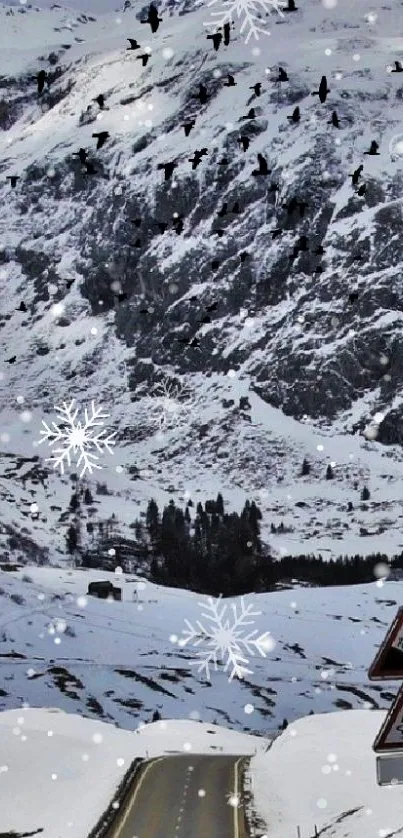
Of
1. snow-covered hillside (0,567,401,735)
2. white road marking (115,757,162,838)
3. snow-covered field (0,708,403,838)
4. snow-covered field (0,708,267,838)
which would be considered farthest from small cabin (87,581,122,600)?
white road marking (115,757,162,838)

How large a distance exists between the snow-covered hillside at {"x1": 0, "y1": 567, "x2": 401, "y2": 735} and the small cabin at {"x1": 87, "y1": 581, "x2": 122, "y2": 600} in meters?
1.66

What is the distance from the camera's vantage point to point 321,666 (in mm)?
119688

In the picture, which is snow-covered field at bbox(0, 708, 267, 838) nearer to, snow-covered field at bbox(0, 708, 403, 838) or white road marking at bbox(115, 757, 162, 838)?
snow-covered field at bbox(0, 708, 403, 838)

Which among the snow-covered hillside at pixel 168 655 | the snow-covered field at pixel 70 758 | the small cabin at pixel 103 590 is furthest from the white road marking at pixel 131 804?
the small cabin at pixel 103 590

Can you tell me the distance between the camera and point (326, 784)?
37875mm

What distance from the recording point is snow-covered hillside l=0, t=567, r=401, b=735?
103 metres

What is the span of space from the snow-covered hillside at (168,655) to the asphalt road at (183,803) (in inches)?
1828

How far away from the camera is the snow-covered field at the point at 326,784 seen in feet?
91.0

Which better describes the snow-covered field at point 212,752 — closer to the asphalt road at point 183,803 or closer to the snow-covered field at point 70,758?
the snow-covered field at point 70,758

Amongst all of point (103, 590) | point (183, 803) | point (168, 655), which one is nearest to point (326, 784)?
point (183, 803)

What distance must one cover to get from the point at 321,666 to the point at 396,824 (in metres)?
96.9

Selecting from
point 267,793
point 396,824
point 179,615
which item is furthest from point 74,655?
point 396,824

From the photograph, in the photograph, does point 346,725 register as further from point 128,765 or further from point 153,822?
point 153,822

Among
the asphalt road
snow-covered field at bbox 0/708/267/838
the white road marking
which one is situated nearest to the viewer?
the asphalt road
